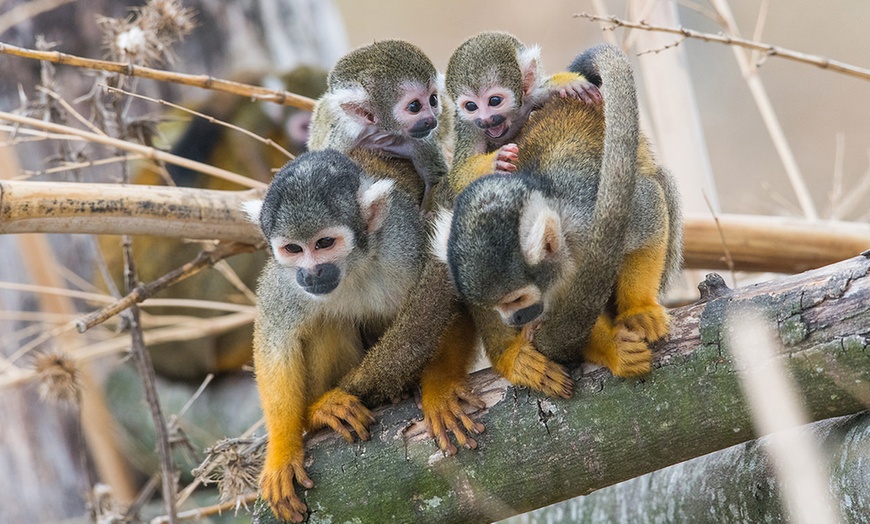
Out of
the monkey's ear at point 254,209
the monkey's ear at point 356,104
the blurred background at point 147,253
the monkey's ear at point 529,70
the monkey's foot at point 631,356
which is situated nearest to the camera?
the monkey's foot at point 631,356

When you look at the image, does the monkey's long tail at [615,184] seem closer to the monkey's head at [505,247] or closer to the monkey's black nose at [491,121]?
the monkey's head at [505,247]

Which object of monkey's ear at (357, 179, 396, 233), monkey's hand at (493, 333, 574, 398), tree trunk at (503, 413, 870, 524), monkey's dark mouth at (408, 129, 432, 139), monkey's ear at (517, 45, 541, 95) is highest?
monkey's ear at (517, 45, 541, 95)

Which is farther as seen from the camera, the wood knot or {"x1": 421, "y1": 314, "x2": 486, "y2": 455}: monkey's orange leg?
{"x1": 421, "y1": 314, "x2": 486, "y2": 455}: monkey's orange leg

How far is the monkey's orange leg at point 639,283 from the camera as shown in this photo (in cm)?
257

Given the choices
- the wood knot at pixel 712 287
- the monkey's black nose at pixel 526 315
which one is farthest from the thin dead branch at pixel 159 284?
the wood knot at pixel 712 287

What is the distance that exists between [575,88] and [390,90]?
886 millimetres

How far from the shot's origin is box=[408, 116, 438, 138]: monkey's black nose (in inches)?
141

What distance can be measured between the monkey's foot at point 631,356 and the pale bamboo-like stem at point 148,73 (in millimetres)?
2206

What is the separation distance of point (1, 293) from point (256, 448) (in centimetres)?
431

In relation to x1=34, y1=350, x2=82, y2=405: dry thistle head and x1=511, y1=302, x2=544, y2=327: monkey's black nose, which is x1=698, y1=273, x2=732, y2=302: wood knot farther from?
x1=34, y1=350, x2=82, y2=405: dry thistle head

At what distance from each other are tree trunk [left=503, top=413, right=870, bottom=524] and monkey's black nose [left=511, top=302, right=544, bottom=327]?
846mm

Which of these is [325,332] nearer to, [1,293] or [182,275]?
[182,275]

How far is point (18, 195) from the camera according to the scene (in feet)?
10.2

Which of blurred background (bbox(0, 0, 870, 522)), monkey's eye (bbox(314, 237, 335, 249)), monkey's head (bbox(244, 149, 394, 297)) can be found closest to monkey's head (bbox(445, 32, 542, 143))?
monkey's head (bbox(244, 149, 394, 297))
